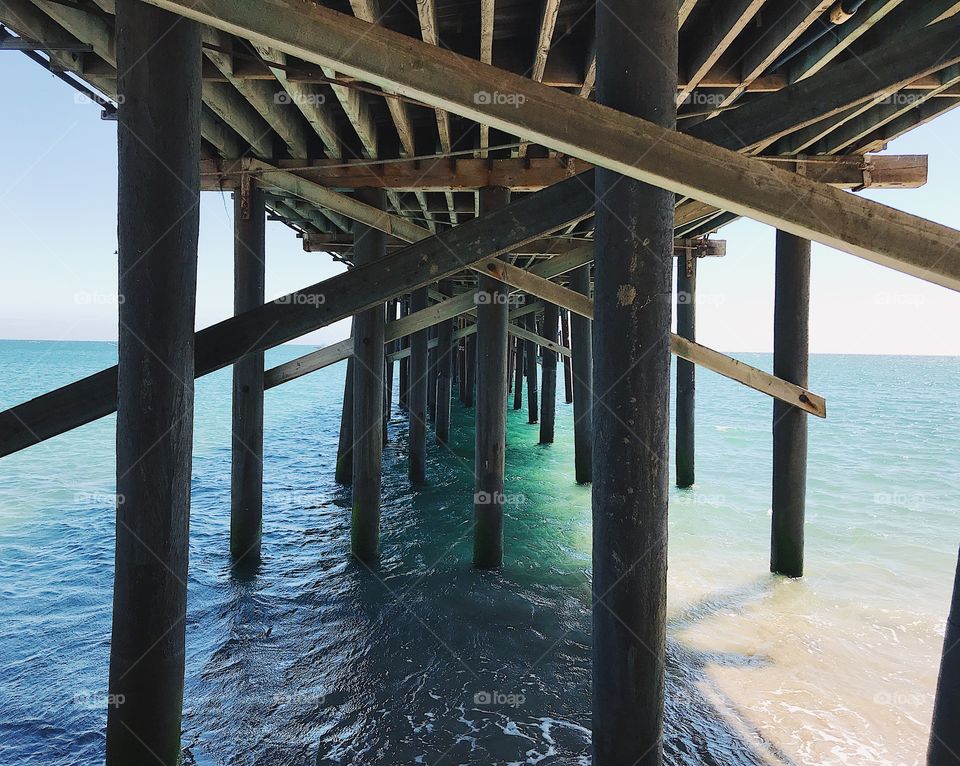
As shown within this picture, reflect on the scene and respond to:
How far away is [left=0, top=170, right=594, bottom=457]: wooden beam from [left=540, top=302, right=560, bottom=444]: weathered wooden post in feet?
31.6

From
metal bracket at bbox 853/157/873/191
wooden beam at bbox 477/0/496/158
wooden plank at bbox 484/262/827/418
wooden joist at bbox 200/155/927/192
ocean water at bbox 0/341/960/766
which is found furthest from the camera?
wooden joist at bbox 200/155/927/192

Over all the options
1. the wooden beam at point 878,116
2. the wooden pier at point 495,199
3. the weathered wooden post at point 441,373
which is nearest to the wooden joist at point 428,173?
the wooden pier at point 495,199

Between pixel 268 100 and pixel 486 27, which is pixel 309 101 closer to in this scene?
pixel 268 100

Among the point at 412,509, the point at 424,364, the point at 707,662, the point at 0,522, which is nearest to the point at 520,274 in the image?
the point at 707,662

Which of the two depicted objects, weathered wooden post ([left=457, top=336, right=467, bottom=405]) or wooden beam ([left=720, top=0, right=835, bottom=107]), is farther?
weathered wooden post ([left=457, top=336, right=467, bottom=405])

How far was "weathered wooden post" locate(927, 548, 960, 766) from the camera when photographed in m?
2.23

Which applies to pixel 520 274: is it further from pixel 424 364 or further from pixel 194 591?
pixel 424 364

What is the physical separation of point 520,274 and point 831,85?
302cm

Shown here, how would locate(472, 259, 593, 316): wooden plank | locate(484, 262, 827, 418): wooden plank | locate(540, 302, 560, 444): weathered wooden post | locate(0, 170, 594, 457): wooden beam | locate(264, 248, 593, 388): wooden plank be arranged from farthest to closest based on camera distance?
locate(540, 302, 560, 444): weathered wooden post → locate(264, 248, 593, 388): wooden plank → locate(472, 259, 593, 316): wooden plank → locate(484, 262, 827, 418): wooden plank → locate(0, 170, 594, 457): wooden beam

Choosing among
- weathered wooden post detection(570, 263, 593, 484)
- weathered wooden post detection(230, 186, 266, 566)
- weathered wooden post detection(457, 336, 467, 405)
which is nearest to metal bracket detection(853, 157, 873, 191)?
weathered wooden post detection(570, 263, 593, 484)

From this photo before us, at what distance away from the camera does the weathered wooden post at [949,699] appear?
2230 millimetres

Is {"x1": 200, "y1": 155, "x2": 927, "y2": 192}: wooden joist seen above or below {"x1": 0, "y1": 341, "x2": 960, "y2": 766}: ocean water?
above

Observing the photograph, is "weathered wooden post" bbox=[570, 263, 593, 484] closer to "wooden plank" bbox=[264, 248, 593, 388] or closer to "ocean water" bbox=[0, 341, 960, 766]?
"ocean water" bbox=[0, 341, 960, 766]

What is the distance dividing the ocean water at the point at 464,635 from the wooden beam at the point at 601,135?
10.4 ft
